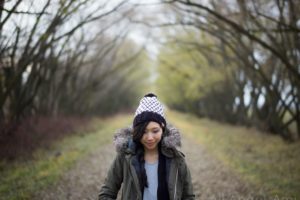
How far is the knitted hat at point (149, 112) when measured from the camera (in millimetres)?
3904

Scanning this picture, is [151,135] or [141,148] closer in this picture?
[151,135]

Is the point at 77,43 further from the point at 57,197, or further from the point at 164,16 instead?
the point at 57,197

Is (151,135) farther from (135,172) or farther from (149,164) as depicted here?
(135,172)

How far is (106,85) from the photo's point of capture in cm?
3238

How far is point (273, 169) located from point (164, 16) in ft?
33.8

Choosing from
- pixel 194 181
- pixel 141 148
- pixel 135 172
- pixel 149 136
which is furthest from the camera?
pixel 194 181

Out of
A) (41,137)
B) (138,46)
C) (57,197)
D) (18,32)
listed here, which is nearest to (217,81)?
(138,46)

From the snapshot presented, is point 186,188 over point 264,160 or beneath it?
over

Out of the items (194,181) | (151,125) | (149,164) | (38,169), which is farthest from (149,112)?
(38,169)

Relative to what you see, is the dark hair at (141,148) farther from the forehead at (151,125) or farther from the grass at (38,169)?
the grass at (38,169)

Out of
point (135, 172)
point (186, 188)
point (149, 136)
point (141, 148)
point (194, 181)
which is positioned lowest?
point (194, 181)

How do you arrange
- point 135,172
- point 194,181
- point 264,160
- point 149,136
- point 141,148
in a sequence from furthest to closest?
point 264,160 → point 194,181 → point 141,148 → point 149,136 → point 135,172

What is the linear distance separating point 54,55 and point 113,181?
44.1 ft

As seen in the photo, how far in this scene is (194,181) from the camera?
9.33m
